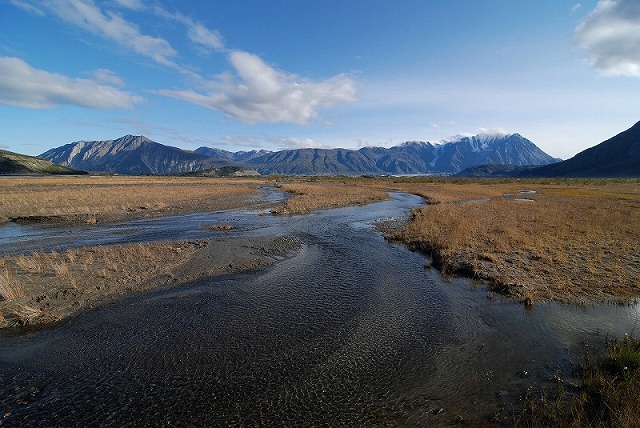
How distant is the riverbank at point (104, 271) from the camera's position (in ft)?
47.1

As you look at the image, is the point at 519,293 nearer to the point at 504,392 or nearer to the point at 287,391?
the point at 504,392

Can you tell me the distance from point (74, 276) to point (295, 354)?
14.4 meters

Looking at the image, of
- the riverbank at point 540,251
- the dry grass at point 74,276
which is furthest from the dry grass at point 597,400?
the dry grass at point 74,276

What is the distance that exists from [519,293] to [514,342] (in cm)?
523

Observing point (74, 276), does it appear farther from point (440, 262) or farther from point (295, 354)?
point (440, 262)

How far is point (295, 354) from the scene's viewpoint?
36.8 feet

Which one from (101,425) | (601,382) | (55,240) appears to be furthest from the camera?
(55,240)

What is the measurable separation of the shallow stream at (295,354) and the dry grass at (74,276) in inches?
54.7

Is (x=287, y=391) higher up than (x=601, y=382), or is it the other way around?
(x=601, y=382)

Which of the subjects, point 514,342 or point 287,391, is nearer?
point 287,391

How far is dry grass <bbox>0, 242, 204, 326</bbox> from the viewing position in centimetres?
1405

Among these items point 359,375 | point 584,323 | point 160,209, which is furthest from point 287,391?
point 160,209

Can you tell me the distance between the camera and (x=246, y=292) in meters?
16.9

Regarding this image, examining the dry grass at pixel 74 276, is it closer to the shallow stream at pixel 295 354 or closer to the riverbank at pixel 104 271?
the riverbank at pixel 104 271
